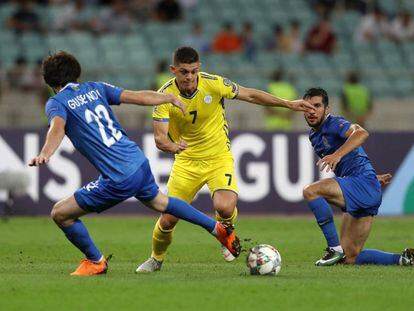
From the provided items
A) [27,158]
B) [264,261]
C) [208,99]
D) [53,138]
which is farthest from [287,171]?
[53,138]

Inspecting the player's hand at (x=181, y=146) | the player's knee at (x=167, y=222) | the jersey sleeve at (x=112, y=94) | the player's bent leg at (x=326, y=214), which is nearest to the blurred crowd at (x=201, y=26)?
the player's bent leg at (x=326, y=214)

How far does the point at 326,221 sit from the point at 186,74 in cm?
201

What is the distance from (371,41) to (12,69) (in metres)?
7.87

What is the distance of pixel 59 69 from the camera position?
30.2ft

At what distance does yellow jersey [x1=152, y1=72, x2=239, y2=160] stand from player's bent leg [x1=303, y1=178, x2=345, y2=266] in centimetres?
98

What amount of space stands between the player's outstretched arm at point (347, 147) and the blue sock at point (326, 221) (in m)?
0.37

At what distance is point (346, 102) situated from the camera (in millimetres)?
19562

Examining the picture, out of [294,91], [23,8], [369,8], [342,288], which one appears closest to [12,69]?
[23,8]

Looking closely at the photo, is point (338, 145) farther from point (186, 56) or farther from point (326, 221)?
point (186, 56)

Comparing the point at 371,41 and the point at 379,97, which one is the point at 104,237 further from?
the point at 371,41

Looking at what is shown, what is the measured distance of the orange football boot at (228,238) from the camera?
30.4 ft

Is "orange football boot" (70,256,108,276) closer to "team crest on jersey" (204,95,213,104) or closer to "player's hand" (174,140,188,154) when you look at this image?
"player's hand" (174,140,188,154)

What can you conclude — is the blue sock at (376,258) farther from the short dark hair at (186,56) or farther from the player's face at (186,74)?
the short dark hair at (186,56)

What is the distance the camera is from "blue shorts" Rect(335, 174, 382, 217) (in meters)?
10.9
